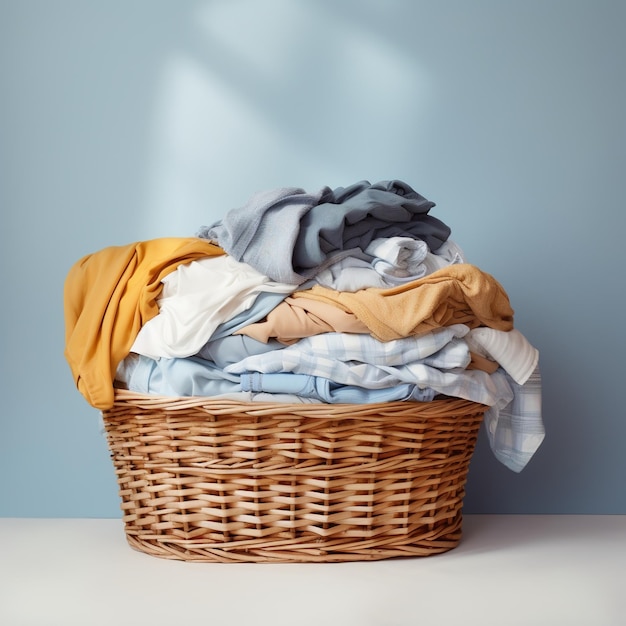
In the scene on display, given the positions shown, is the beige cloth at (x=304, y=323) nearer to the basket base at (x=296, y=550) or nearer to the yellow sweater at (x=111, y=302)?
the yellow sweater at (x=111, y=302)

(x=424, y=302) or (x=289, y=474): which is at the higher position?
(x=424, y=302)

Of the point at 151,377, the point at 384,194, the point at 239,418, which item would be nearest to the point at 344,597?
the point at 239,418

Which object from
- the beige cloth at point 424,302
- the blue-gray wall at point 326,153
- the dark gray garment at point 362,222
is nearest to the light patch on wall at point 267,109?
the blue-gray wall at point 326,153

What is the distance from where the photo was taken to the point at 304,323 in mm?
1160

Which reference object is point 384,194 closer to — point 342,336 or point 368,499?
point 342,336

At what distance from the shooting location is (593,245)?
169cm

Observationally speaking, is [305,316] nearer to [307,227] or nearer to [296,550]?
[307,227]

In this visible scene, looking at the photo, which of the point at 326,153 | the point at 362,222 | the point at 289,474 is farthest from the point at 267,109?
the point at 289,474

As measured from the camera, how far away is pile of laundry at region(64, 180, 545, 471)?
3.78 feet

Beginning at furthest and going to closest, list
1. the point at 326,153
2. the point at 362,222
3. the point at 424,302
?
the point at 326,153
the point at 362,222
the point at 424,302

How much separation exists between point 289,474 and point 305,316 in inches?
8.5

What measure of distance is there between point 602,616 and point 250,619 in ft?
1.37

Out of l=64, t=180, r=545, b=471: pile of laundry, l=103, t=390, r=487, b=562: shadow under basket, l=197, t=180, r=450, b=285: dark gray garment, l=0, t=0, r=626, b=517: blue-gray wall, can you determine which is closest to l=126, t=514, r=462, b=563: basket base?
l=103, t=390, r=487, b=562: shadow under basket

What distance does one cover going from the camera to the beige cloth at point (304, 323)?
1.15 metres
